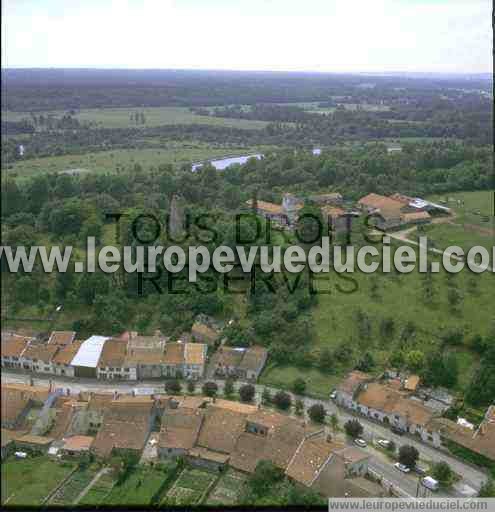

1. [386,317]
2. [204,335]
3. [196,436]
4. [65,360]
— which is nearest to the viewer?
[196,436]

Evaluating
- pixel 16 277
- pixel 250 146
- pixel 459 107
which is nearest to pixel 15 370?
pixel 16 277

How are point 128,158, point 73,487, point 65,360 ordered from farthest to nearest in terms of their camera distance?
point 128,158, point 65,360, point 73,487

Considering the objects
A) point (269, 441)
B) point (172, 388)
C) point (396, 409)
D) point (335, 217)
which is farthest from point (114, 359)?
point (335, 217)

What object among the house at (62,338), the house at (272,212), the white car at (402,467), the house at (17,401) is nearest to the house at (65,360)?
the house at (62,338)

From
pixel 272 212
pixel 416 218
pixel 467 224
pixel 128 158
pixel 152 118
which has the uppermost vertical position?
→ pixel 152 118

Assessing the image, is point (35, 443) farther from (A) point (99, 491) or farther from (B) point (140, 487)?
(B) point (140, 487)

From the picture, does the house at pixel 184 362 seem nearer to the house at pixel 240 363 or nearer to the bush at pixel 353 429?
the house at pixel 240 363

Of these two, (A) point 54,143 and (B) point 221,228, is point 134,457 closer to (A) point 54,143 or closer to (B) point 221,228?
(B) point 221,228
